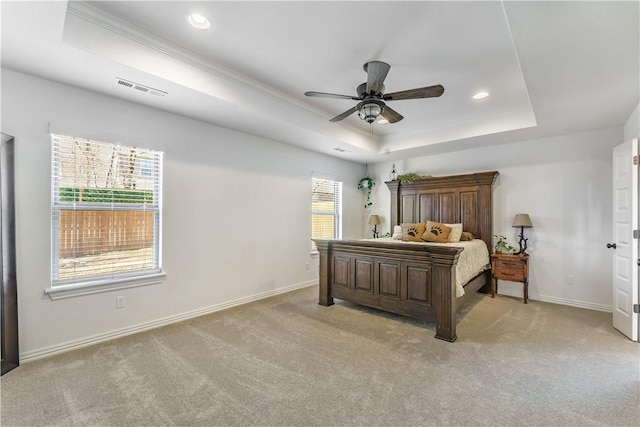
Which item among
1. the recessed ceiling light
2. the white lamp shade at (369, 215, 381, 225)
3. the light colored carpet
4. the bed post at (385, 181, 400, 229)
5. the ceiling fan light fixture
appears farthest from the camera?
the white lamp shade at (369, 215, 381, 225)

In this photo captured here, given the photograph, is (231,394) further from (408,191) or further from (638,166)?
(408,191)

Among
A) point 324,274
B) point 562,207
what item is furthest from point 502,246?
point 324,274

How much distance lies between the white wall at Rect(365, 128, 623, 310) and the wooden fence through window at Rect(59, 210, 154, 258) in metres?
5.20

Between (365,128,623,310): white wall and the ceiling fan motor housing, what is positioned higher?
the ceiling fan motor housing

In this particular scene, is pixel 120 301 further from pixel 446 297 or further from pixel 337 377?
pixel 446 297

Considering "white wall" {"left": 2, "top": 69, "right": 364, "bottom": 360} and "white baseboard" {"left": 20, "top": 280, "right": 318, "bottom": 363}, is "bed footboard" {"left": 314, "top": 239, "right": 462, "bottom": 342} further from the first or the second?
"white baseboard" {"left": 20, "top": 280, "right": 318, "bottom": 363}

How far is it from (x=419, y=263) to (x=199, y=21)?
3092mm

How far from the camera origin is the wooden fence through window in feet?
8.98

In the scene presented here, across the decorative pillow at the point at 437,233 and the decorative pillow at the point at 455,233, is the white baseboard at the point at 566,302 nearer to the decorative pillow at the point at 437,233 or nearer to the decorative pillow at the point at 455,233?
the decorative pillow at the point at 455,233

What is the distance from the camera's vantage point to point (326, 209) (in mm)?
5730

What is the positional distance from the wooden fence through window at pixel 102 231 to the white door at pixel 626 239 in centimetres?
518

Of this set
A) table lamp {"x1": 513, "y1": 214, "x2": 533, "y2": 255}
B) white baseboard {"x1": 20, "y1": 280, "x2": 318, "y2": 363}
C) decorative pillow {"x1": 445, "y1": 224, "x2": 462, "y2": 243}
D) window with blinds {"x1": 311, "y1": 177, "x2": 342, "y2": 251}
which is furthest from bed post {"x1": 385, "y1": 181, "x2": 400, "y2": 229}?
white baseboard {"x1": 20, "y1": 280, "x2": 318, "y2": 363}

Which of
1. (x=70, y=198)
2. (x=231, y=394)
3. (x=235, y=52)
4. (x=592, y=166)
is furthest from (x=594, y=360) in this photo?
(x=70, y=198)

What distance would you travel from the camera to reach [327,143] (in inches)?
185
